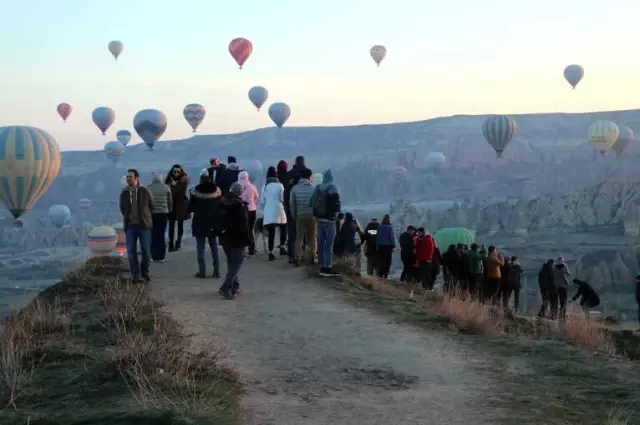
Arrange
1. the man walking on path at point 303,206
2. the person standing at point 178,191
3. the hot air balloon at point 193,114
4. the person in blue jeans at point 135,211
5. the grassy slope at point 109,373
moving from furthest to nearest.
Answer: the hot air balloon at point 193,114 < the person standing at point 178,191 < the man walking on path at point 303,206 < the person in blue jeans at point 135,211 < the grassy slope at point 109,373

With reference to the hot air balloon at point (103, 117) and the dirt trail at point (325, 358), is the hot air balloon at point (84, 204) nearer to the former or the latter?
the hot air balloon at point (103, 117)

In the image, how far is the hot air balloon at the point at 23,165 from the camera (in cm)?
3325

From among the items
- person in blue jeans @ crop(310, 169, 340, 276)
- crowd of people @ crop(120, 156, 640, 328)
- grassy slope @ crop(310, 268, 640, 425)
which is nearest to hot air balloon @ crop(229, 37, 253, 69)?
crowd of people @ crop(120, 156, 640, 328)

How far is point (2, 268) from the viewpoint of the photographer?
62406mm

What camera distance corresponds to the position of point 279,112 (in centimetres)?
6750

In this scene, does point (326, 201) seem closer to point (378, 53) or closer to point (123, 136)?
point (378, 53)

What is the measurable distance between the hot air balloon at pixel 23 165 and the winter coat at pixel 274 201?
81.9 feet

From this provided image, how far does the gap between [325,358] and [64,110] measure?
64.9 meters

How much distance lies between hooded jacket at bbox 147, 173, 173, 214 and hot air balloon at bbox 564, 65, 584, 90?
68336 millimetres

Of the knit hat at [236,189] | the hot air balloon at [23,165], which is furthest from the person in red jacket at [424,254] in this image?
the hot air balloon at [23,165]

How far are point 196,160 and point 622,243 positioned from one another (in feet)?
305

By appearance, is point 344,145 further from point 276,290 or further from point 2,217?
point 276,290

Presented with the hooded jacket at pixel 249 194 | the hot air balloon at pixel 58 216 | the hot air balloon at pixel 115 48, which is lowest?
the hot air balloon at pixel 58 216

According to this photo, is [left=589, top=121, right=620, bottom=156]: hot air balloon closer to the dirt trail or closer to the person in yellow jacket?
the person in yellow jacket
